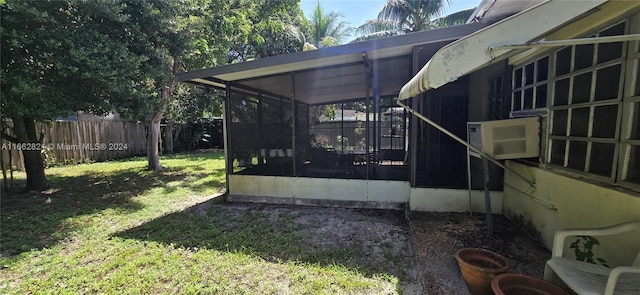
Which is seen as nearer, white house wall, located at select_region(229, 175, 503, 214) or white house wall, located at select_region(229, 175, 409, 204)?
white house wall, located at select_region(229, 175, 503, 214)

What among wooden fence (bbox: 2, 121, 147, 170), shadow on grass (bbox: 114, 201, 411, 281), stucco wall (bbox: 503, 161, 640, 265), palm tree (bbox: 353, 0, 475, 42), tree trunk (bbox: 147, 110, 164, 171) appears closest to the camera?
stucco wall (bbox: 503, 161, 640, 265)

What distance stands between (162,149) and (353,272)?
12692 mm

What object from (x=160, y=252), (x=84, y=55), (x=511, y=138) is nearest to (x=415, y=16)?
(x=511, y=138)

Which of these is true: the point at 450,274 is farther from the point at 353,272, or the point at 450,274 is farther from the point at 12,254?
the point at 12,254

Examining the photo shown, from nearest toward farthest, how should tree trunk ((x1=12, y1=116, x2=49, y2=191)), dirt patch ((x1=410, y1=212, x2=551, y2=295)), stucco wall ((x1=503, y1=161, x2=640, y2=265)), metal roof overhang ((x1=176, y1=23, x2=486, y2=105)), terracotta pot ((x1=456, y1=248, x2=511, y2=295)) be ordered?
stucco wall ((x1=503, y1=161, x2=640, y2=265))
terracotta pot ((x1=456, y1=248, x2=511, y2=295))
dirt patch ((x1=410, y1=212, x2=551, y2=295))
metal roof overhang ((x1=176, y1=23, x2=486, y2=105))
tree trunk ((x1=12, y1=116, x2=49, y2=191))

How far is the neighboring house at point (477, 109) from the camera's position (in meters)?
1.84

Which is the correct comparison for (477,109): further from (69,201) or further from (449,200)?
(69,201)

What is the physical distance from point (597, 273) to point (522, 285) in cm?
41

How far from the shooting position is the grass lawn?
2486 mm

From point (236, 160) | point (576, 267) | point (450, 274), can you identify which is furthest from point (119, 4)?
point (576, 267)

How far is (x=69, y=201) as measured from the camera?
5227 mm

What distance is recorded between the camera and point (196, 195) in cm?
573

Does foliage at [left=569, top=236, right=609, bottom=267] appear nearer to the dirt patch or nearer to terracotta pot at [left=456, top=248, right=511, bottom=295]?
the dirt patch

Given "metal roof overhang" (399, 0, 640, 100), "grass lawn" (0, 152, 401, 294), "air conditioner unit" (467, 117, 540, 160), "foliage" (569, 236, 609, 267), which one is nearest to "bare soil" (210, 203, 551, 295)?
"grass lawn" (0, 152, 401, 294)
